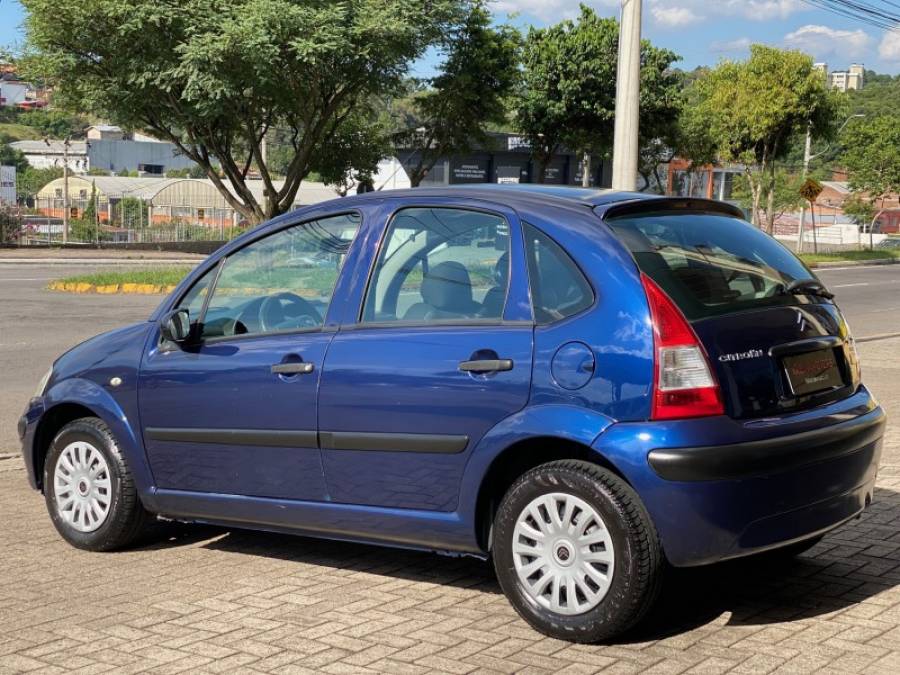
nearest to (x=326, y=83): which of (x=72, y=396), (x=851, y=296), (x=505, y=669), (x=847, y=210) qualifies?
(x=851, y=296)

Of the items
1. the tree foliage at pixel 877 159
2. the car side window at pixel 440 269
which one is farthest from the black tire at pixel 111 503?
the tree foliage at pixel 877 159

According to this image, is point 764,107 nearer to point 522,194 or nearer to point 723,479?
point 522,194

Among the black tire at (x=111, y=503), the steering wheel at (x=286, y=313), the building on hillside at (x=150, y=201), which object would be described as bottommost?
the black tire at (x=111, y=503)

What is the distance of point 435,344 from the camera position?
452 cm

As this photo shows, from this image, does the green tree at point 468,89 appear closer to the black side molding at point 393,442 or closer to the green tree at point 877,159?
the green tree at point 877,159

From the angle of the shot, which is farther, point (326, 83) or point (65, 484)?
point (326, 83)

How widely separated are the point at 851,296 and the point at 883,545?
21.6 m

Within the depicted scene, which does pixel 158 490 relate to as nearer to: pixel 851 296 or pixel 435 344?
pixel 435 344

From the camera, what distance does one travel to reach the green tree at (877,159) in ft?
184

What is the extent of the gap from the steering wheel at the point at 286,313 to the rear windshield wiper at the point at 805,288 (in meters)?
1.90

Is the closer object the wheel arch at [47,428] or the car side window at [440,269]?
the car side window at [440,269]

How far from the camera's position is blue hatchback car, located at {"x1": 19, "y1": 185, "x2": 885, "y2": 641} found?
160 inches

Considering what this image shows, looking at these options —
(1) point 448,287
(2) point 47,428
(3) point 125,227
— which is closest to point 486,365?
(1) point 448,287

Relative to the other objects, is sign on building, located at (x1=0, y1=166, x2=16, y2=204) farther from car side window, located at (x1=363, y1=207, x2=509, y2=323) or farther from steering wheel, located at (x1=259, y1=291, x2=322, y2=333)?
car side window, located at (x1=363, y1=207, x2=509, y2=323)
